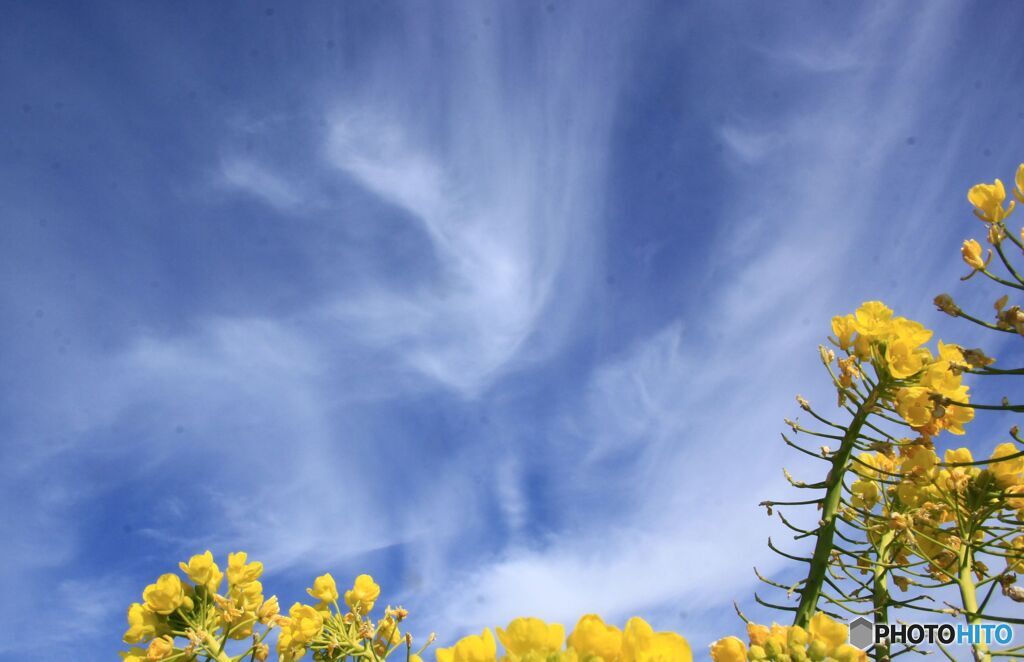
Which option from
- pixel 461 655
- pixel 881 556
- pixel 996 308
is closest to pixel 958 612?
pixel 881 556

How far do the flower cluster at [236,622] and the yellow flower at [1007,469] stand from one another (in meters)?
4.43

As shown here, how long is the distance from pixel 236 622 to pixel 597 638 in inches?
171

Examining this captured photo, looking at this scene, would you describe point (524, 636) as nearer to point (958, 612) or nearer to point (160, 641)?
point (958, 612)

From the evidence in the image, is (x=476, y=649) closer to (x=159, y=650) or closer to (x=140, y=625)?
(x=159, y=650)

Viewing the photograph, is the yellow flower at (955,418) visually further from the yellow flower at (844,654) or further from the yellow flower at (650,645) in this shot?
the yellow flower at (650,645)

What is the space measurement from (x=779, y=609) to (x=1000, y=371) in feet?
6.67

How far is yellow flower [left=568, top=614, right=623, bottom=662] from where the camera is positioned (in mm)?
1663

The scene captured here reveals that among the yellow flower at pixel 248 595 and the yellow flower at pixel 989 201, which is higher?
the yellow flower at pixel 989 201

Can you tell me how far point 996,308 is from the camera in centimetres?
378

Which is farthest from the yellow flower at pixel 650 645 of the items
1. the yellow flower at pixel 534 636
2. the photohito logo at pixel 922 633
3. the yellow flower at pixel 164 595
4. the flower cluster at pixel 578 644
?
the yellow flower at pixel 164 595

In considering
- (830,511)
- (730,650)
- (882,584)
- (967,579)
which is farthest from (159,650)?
(967,579)

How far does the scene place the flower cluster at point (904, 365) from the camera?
172 inches

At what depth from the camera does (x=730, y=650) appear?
271 cm

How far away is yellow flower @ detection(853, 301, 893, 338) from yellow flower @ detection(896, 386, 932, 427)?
404 mm
